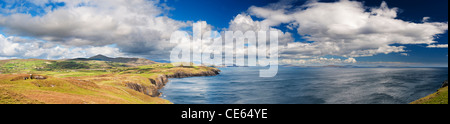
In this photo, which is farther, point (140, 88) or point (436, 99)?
point (140, 88)

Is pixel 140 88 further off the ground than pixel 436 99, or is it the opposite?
pixel 436 99

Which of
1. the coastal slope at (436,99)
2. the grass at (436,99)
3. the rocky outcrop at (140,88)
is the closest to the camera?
the grass at (436,99)

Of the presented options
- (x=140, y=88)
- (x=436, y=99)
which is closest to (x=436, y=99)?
(x=436, y=99)

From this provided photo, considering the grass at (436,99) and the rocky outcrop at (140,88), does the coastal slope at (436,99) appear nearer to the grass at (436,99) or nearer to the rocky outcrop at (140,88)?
the grass at (436,99)

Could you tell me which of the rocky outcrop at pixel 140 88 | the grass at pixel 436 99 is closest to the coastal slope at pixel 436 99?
the grass at pixel 436 99

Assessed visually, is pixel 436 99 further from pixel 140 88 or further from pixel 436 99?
pixel 140 88

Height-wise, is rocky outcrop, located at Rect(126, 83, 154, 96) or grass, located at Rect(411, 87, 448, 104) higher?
grass, located at Rect(411, 87, 448, 104)

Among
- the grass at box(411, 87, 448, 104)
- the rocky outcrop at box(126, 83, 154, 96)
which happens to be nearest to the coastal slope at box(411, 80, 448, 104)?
the grass at box(411, 87, 448, 104)

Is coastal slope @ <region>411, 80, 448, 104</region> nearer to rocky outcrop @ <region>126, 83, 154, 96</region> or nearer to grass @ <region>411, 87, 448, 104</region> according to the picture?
grass @ <region>411, 87, 448, 104</region>

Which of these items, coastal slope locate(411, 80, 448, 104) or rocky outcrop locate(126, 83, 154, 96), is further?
rocky outcrop locate(126, 83, 154, 96)

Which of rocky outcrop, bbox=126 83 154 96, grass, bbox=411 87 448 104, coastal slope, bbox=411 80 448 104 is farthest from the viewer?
rocky outcrop, bbox=126 83 154 96
